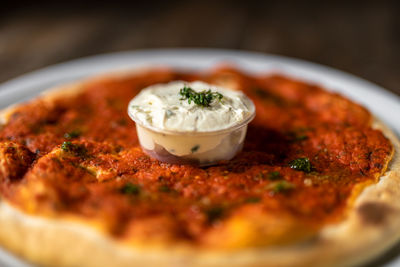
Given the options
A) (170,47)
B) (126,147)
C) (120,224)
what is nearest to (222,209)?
(120,224)

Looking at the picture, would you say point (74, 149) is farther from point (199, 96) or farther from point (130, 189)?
point (199, 96)

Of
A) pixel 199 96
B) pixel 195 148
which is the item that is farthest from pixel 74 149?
pixel 199 96

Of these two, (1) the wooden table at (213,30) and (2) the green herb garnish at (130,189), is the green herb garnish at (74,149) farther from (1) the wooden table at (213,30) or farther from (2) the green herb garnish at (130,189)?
(1) the wooden table at (213,30)

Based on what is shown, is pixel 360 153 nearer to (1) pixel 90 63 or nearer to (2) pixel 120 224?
(2) pixel 120 224

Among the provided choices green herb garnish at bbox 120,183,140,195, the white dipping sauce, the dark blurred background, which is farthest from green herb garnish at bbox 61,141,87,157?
the dark blurred background

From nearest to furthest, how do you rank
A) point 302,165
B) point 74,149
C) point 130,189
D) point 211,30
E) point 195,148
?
→ point 130,189 < point 195,148 < point 302,165 < point 74,149 < point 211,30

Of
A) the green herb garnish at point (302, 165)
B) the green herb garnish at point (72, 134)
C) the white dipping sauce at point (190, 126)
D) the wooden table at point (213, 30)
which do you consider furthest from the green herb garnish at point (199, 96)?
the wooden table at point (213, 30)
